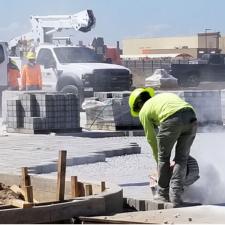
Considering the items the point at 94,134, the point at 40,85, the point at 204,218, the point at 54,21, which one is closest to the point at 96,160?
the point at 94,134

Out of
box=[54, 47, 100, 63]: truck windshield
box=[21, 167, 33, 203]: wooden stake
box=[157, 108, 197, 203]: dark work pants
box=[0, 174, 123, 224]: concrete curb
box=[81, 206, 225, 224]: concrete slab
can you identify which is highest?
box=[54, 47, 100, 63]: truck windshield

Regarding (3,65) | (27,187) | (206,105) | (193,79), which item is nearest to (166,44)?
(193,79)

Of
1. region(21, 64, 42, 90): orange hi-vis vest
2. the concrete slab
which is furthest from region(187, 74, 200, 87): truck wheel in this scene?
the concrete slab

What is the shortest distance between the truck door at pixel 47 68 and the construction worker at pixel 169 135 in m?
17.8

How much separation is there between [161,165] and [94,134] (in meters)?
8.82

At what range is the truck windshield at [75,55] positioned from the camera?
2678 cm

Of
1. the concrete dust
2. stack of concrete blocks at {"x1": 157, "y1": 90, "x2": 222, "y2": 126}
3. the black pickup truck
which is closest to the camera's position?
the concrete dust

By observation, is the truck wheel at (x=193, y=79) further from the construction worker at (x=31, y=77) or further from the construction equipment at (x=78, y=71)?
the construction worker at (x=31, y=77)

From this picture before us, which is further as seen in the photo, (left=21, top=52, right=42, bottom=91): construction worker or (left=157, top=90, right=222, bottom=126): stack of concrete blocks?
(left=21, top=52, right=42, bottom=91): construction worker

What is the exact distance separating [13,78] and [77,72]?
278 centimetres

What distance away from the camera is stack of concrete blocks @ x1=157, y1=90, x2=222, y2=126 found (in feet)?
61.1

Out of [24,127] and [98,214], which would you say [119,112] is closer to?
[24,127]

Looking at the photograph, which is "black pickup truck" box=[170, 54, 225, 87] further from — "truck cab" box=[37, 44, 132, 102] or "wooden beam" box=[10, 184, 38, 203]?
"wooden beam" box=[10, 184, 38, 203]

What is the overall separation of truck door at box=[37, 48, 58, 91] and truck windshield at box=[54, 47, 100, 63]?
322 millimetres
